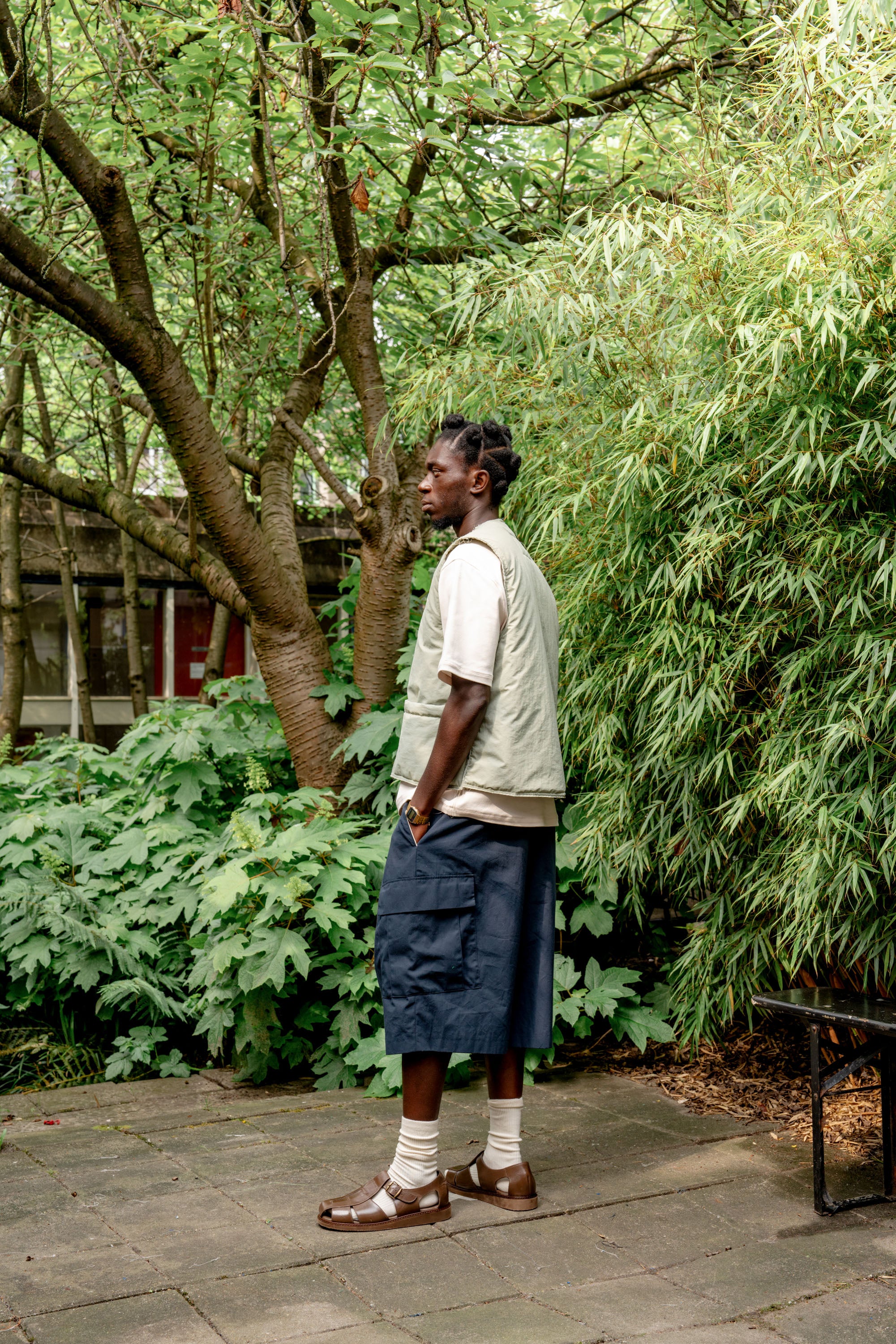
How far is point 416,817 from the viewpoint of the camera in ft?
9.78

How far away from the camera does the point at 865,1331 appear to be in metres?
2.51

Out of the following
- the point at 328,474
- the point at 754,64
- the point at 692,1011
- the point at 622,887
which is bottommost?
the point at 692,1011

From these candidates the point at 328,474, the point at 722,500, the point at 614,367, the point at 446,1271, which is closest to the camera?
the point at 446,1271

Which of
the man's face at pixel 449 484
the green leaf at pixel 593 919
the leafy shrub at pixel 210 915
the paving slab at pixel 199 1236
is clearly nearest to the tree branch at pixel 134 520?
the leafy shrub at pixel 210 915

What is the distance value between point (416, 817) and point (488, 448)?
0.92 m

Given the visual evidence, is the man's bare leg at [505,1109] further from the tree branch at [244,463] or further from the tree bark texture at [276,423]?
the tree branch at [244,463]

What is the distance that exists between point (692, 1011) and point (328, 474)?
2667 millimetres

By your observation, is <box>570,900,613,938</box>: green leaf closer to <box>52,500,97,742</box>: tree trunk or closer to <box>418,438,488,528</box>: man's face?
<box>418,438,488,528</box>: man's face

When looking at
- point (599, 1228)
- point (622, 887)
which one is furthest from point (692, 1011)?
point (599, 1228)

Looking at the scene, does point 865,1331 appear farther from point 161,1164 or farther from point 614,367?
point 614,367

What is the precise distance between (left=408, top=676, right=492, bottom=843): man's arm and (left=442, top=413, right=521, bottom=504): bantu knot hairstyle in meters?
0.54

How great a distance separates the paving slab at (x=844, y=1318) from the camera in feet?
8.14

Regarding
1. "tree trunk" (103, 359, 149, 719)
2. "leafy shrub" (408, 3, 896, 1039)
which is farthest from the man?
"tree trunk" (103, 359, 149, 719)

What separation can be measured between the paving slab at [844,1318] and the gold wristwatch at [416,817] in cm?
126
